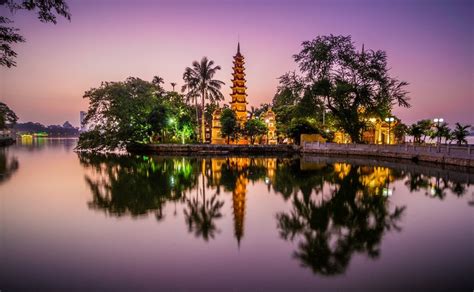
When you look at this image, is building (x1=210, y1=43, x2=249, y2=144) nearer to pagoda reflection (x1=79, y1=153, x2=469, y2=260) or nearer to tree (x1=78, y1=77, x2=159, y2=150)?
tree (x1=78, y1=77, x2=159, y2=150)

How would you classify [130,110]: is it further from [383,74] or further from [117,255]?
[117,255]

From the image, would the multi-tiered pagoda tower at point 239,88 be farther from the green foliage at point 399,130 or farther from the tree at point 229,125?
the green foliage at point 399,130

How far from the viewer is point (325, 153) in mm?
44344

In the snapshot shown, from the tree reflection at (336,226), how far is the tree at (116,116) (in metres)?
37.2

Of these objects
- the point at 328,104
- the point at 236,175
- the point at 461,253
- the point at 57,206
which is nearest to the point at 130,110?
the point at 328,104

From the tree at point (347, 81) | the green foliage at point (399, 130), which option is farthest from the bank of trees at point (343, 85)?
the green foliage at point (399, 130)

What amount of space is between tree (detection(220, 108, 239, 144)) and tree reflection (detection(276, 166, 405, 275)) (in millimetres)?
37401

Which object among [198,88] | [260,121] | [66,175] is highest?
[198,88]

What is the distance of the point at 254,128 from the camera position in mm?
54125

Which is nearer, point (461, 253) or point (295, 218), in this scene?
point (461, 253)

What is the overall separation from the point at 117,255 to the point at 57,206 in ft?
22.6

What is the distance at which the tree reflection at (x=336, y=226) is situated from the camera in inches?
298

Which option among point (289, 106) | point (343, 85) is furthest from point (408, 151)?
point (289, 106)

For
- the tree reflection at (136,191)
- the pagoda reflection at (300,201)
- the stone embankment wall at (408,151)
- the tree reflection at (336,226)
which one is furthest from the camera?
the stone embankment wall at (408,151)
